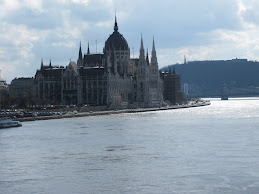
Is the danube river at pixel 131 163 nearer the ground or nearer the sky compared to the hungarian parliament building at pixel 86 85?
nearer the ground

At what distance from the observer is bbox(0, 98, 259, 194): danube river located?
46938mm

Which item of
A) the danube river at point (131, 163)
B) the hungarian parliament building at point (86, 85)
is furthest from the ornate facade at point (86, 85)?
the danube river at point (131, 163)

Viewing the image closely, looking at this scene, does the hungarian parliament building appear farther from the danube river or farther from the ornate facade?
the danube river

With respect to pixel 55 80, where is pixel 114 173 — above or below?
below

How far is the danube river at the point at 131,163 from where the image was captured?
154ft

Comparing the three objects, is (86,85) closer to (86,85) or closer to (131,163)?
(86,85)

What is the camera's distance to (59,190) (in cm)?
4606

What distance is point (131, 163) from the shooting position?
5656cm

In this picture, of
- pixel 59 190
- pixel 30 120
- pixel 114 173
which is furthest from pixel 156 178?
pixel 30 120

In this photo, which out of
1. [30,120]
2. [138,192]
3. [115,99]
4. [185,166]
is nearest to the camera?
[138,192]

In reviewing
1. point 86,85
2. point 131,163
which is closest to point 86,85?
point 86,85

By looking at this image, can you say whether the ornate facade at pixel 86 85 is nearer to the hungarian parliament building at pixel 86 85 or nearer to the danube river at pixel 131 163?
the hungarian parliament building at pixel 86 85

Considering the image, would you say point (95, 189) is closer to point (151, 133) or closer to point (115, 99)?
point (151, 133)

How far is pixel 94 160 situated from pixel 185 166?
8835 mm
